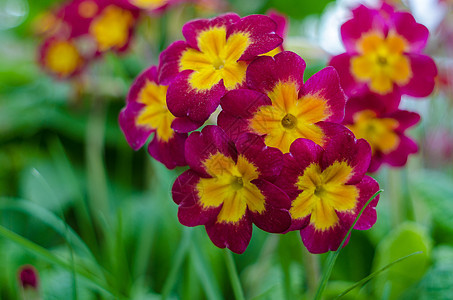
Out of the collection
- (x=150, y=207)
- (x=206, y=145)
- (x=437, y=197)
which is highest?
(x=206, y=145)

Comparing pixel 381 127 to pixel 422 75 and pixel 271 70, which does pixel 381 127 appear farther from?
pixel 271 70

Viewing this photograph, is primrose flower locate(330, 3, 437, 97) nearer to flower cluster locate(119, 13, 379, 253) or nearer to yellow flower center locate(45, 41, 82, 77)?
flower cluster locate(119, 13, 379, 253)

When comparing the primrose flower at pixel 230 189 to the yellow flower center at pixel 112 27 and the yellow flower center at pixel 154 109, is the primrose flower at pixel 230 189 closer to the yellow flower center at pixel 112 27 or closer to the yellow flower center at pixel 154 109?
the yellow flower center at pixel 154 109

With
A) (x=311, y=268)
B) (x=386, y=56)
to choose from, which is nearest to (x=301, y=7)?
(x=386, y=56)

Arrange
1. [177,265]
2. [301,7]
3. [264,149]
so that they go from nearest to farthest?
→ [264,149]
[177,265]
[301,7]

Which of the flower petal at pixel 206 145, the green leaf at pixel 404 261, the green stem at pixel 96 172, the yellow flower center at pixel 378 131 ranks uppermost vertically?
the flower petal at pixel 206 145

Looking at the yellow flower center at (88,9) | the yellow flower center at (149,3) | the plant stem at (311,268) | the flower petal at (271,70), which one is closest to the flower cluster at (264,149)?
the flower petal at (271,70)

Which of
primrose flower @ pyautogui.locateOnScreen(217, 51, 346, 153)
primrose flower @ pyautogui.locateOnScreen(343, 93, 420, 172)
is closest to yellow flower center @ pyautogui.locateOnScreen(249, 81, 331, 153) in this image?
primrose flower @ pyautogui.locateOnScreen(217, 51, 346, 153)
